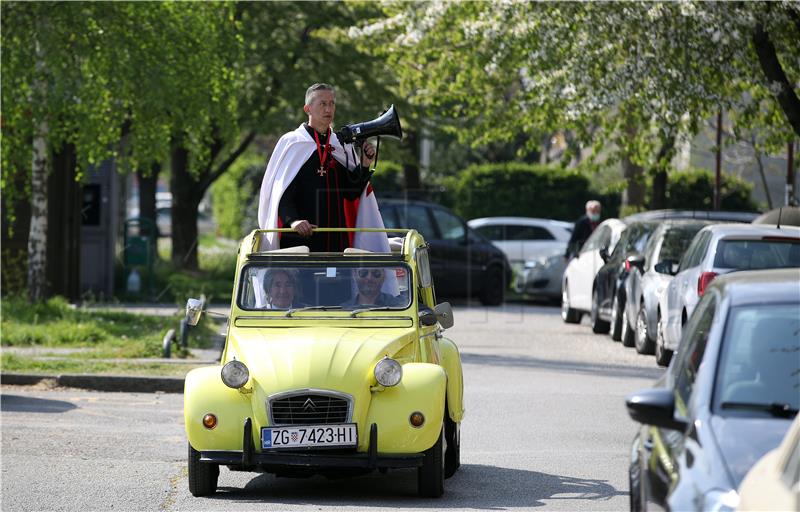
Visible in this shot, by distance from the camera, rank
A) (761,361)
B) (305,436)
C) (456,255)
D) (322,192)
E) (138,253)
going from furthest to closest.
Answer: (138,253) → (456,255) → (322,192) → (305,436) → (761,361)

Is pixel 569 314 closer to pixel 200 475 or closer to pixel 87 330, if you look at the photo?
pixel 87 330

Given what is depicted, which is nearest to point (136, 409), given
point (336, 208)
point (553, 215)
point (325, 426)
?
point (336, 208)

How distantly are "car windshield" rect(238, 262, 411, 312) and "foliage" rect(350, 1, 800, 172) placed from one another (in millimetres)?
11005

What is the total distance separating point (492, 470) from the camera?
390 inches

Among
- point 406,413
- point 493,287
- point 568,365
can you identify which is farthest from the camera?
point 493,287

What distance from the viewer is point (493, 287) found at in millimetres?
27266

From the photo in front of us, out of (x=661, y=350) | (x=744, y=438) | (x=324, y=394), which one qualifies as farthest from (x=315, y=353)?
Answer: (x=661, y=350)

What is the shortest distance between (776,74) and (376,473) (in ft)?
38.3

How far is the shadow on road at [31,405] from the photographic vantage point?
1289 centimetres

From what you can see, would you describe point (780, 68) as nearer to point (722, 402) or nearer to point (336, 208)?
point (336, 208)

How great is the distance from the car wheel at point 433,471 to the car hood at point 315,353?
0.55 meters

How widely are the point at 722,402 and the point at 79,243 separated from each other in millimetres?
19426

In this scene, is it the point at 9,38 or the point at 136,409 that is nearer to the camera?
the point at 136,409

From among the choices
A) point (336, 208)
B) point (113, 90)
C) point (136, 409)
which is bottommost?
point (136, 409)
